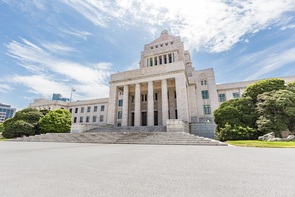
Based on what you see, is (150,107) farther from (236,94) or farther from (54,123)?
(236,94)

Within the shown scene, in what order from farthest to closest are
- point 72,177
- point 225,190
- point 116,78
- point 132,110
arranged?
point 132,110 → point 116,78 → point 72,177 → point 225,190

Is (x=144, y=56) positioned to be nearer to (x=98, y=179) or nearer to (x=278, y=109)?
(x=278, y=109)

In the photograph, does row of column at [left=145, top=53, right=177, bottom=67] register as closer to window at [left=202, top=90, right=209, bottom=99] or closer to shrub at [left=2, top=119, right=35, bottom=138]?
window at [left=202, top=90, right=209, bottom=99]

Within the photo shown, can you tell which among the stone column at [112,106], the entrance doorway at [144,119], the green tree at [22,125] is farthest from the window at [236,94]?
the green tree at [22,125]

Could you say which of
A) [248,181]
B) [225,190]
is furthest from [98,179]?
[248,181]

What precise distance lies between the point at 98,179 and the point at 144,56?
31.9 m

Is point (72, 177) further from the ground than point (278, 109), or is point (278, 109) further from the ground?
point (278, 109)

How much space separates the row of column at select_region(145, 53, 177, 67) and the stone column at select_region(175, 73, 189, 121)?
36.0ft

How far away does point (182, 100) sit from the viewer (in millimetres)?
20031

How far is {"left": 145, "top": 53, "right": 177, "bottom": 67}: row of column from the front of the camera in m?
30.4

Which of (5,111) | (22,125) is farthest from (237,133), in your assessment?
(5,111)

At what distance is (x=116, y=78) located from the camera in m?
24.9

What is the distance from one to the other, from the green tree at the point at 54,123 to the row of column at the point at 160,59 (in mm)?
20109

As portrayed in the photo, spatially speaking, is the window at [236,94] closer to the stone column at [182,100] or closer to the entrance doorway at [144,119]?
the stone column at [182,100]
